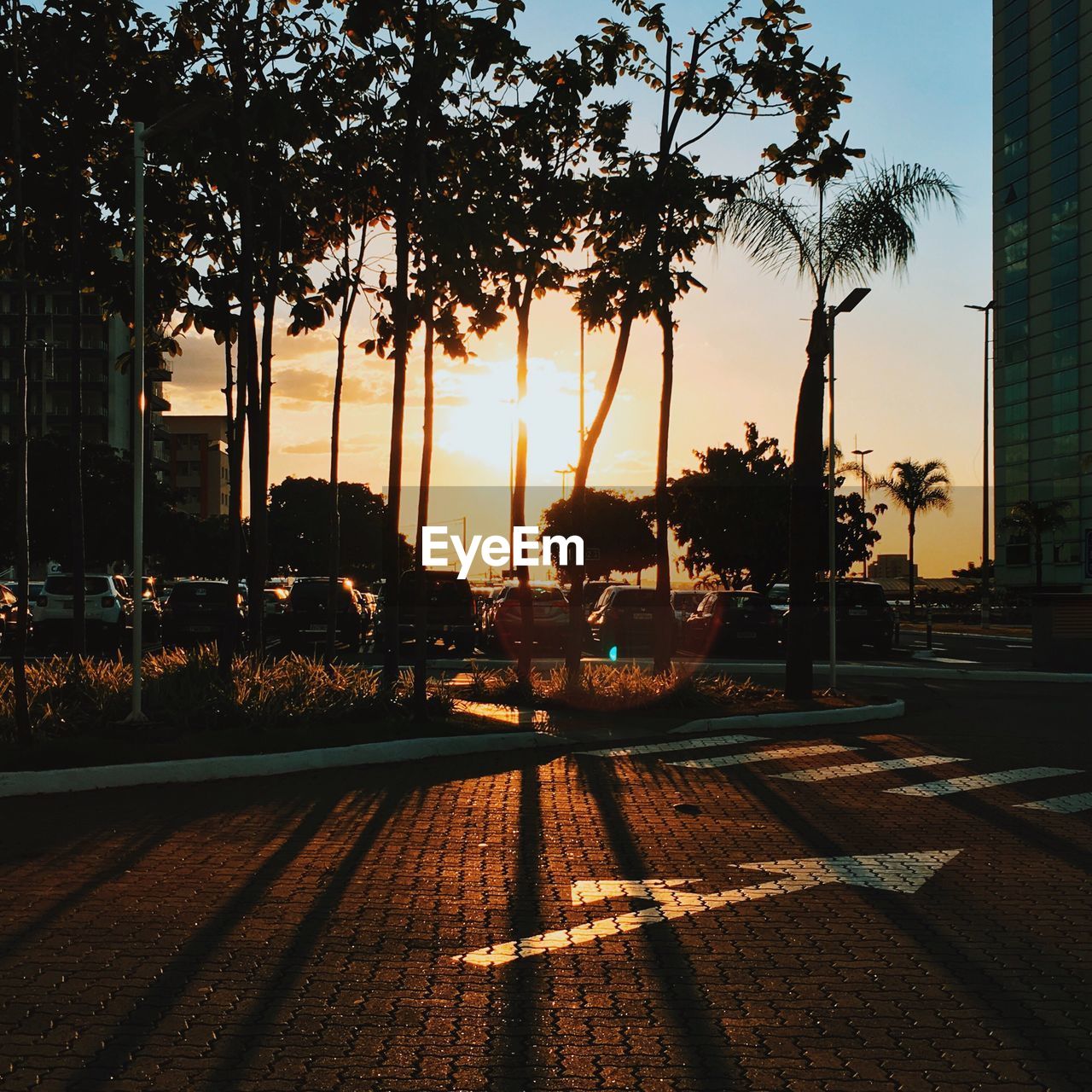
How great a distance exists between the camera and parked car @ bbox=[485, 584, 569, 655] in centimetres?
3303

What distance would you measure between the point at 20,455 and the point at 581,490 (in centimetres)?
927

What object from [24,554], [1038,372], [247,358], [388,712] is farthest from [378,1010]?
[1038,372]

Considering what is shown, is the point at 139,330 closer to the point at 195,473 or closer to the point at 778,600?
the point at 778,600

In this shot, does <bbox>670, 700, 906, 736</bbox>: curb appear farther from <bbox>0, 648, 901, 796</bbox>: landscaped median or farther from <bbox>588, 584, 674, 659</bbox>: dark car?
<bbox>588, 584, 674, 659</bbox>: dark car

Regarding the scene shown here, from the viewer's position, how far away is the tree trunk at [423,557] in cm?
1520

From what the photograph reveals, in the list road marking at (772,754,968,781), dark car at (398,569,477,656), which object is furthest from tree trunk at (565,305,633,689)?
dark car at (398,569,477,656)

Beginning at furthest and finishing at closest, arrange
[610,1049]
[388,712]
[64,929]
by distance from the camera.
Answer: [388,712] < [64,929] < [610,1049]

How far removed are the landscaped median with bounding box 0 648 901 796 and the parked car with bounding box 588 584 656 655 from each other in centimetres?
1468

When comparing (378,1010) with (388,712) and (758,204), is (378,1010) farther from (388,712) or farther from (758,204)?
(758,204)

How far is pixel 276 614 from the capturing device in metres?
33.1

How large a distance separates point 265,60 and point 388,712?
7.71 meters

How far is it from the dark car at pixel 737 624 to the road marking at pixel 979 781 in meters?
20.6

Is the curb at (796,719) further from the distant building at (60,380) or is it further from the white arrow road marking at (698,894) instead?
the distant building at (60,380)

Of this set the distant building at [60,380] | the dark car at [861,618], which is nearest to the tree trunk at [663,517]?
the dark car at [861,618]
